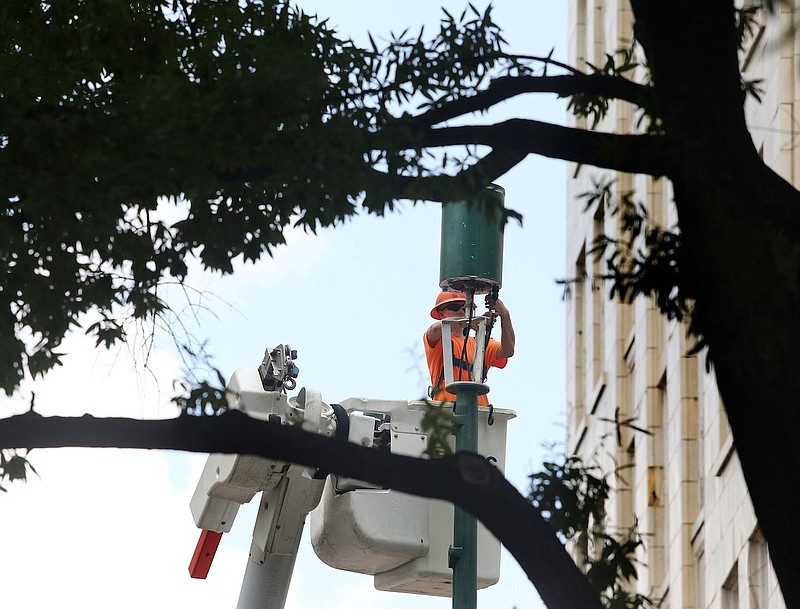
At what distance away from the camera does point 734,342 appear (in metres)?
6.12

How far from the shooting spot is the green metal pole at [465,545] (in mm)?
9570

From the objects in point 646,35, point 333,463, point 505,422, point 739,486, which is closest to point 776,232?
point 646,35

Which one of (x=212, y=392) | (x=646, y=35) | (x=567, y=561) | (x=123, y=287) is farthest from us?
(x=123, y=287)

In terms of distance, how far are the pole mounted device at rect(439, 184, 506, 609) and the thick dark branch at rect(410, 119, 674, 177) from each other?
2488 millimetres

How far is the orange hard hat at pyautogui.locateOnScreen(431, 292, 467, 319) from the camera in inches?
416

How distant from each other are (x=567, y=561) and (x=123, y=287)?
2.69m

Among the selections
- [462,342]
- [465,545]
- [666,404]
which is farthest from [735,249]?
[666,404]

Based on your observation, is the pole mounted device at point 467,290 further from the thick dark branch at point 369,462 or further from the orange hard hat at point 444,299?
the thick dark branch at point 369,462

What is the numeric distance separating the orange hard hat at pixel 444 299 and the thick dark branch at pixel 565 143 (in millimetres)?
3295

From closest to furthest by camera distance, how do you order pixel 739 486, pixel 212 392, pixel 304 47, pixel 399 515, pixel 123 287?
pixel 212 392
pixel 123 287
pixel 304 47
pixel 399 515
pixel 739 486

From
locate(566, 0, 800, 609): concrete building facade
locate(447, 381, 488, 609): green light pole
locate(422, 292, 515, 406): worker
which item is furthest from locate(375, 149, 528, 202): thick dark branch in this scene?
locate(566, 0, 800, 609): concrete building facade

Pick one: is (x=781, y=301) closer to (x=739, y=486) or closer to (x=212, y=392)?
(x=212, y=392)

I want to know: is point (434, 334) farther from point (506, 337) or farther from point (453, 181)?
point (453, 181)

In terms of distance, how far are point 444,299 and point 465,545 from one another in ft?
5.47
